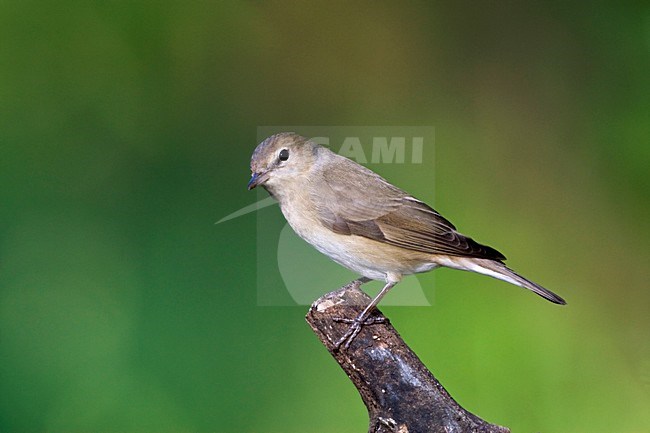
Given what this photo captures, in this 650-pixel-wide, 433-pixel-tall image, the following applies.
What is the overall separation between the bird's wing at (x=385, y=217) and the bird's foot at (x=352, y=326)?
0.58 feet

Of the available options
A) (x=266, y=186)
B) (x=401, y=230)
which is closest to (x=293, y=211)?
(x=266, y=186)

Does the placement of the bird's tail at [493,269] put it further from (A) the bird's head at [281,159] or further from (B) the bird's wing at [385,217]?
(A) the bird's head at [281,159]

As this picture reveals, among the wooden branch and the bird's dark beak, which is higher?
the bird's dark beak

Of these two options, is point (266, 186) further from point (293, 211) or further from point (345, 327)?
point (345, 327)

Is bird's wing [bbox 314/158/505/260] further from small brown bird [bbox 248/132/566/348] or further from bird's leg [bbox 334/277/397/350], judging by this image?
bird's leg [bbox 334/277/397/350]

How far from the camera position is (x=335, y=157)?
201cm

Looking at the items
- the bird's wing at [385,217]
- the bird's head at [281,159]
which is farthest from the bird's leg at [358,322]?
the bird's head at [281,159]

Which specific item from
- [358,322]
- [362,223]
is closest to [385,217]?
[362,223]

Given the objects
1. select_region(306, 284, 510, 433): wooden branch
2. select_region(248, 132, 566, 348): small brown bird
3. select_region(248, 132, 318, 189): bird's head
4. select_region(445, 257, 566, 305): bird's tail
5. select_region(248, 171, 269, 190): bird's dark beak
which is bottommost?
select_region(306, 284, 510, 433): wooden branch

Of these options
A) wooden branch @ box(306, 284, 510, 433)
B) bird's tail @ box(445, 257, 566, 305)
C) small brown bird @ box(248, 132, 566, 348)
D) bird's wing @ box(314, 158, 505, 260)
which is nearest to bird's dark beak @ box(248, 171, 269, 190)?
small brown bird @ box(248, 132, 566, 348)

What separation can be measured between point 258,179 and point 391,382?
1.64ft

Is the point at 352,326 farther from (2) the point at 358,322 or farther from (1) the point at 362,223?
(1) the point at 362,223

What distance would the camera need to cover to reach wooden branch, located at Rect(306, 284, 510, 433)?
66.1 inches

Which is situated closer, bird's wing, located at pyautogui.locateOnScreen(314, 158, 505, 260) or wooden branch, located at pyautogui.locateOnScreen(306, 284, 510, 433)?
wooden branch, located at pyautogui.locateOnScreen(306, 284, 510, 433)
